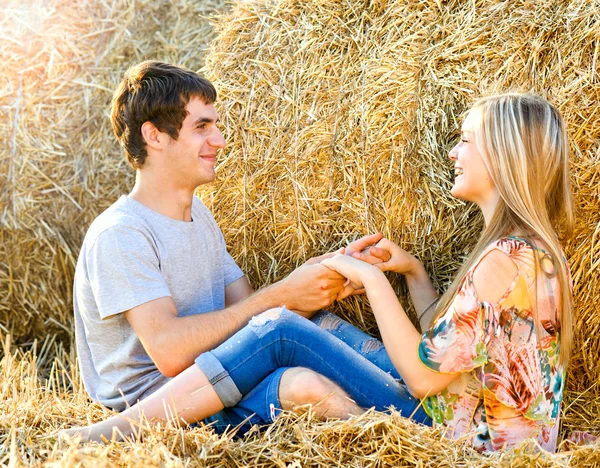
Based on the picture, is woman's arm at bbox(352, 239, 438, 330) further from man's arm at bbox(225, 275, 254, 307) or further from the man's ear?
the man's ear

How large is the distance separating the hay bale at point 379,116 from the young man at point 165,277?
0.58 feet

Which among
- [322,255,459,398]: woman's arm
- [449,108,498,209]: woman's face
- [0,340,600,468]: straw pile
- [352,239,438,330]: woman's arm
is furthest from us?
[352,239,438,330]: woman's arm

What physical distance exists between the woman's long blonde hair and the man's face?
88 centimetres

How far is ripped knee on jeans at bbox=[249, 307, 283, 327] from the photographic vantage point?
2.42m

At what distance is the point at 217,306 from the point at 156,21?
1.67m

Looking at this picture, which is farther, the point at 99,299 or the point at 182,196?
the point at 182,196

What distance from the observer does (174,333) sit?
241cm

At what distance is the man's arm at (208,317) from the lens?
2410mm

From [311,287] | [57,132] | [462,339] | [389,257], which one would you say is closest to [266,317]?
[311,287]

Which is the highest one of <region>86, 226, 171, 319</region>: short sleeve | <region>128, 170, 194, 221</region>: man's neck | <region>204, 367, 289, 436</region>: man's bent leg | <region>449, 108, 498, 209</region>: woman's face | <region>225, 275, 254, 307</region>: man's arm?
<region>449, 108, 498, 209</region>: woman's face

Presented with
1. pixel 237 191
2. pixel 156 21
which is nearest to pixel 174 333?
pixel 237 191

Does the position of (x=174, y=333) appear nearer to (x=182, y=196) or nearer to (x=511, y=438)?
(x=182, y=196)

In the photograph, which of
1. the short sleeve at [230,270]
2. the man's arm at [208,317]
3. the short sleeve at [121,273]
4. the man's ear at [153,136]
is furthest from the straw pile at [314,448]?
the man's ear at [153,136]

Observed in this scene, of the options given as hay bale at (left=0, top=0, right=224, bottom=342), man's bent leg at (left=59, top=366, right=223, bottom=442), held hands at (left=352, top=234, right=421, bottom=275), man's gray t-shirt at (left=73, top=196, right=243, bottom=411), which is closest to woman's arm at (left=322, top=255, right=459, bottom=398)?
held hands at (left=352, top=234, right=421, bottom=275)
